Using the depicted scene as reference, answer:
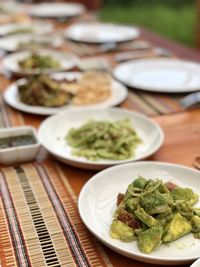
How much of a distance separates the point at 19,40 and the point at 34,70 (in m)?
0.59

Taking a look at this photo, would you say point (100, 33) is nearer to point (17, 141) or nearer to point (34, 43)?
point (34, 43)

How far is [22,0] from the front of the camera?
4078 millimetres

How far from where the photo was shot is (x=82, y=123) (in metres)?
1.44

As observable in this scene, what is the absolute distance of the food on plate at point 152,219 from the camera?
84cm

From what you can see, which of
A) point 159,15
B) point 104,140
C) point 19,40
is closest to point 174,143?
point 104,140

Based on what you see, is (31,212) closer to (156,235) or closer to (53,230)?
(53,230)

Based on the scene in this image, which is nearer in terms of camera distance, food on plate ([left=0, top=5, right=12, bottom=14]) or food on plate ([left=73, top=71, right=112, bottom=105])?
food on plate ([left=73, top=71, right=112, bottom=105])

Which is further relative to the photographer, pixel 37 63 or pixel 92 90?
pixel 37 63

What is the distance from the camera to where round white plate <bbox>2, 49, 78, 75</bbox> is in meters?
1.93

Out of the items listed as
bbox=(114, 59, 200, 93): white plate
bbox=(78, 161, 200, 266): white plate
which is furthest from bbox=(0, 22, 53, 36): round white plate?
bbox=(78, 161, 200, 266): white plate

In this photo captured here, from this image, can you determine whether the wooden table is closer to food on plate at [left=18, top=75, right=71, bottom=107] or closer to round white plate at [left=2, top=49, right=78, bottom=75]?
food on plate at [left=18, top=75, right=71, bottom=107]

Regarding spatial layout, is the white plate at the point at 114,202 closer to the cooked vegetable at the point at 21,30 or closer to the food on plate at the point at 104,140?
the food on plate at the point at 104,140

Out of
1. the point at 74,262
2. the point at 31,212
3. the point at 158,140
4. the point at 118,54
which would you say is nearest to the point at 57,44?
the point at 118,54

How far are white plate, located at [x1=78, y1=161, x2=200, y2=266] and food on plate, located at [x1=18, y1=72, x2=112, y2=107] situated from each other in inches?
21.0
